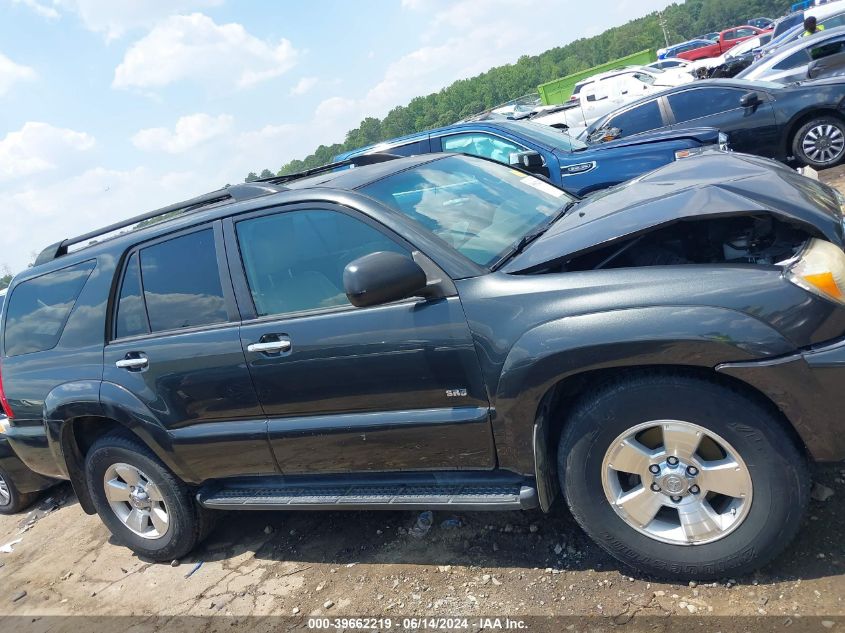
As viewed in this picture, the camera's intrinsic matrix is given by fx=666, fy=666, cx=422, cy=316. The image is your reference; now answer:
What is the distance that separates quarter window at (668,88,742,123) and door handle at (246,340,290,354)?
7885 millimetres

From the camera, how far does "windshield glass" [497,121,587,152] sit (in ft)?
25.1

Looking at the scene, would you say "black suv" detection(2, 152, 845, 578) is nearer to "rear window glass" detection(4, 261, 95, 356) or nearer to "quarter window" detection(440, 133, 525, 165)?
"rear window glass" detection(4, 261, 95, 356)

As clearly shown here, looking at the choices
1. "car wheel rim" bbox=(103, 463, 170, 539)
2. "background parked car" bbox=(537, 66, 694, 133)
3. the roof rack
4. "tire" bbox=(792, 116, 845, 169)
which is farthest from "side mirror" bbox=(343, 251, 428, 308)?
"background parked car" bbox=(537, 66, 694, 133)

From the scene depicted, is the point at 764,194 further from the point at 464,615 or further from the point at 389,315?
the point at 464,615

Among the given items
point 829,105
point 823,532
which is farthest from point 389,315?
point 829,105

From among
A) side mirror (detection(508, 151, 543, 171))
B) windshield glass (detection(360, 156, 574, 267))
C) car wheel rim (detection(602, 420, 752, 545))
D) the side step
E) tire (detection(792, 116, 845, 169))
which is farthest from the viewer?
tire (detection(792, 116, 845, 169))

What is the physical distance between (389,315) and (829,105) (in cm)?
782

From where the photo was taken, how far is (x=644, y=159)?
6.85 meters

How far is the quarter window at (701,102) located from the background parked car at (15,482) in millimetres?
8378

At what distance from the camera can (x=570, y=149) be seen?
24.8 ft

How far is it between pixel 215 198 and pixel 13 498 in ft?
12.1

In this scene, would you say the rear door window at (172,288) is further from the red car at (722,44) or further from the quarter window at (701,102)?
the red car at (722,44)

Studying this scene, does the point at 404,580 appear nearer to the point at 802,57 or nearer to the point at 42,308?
the point at 42,308

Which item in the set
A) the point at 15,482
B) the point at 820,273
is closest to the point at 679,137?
the point at 820,273
